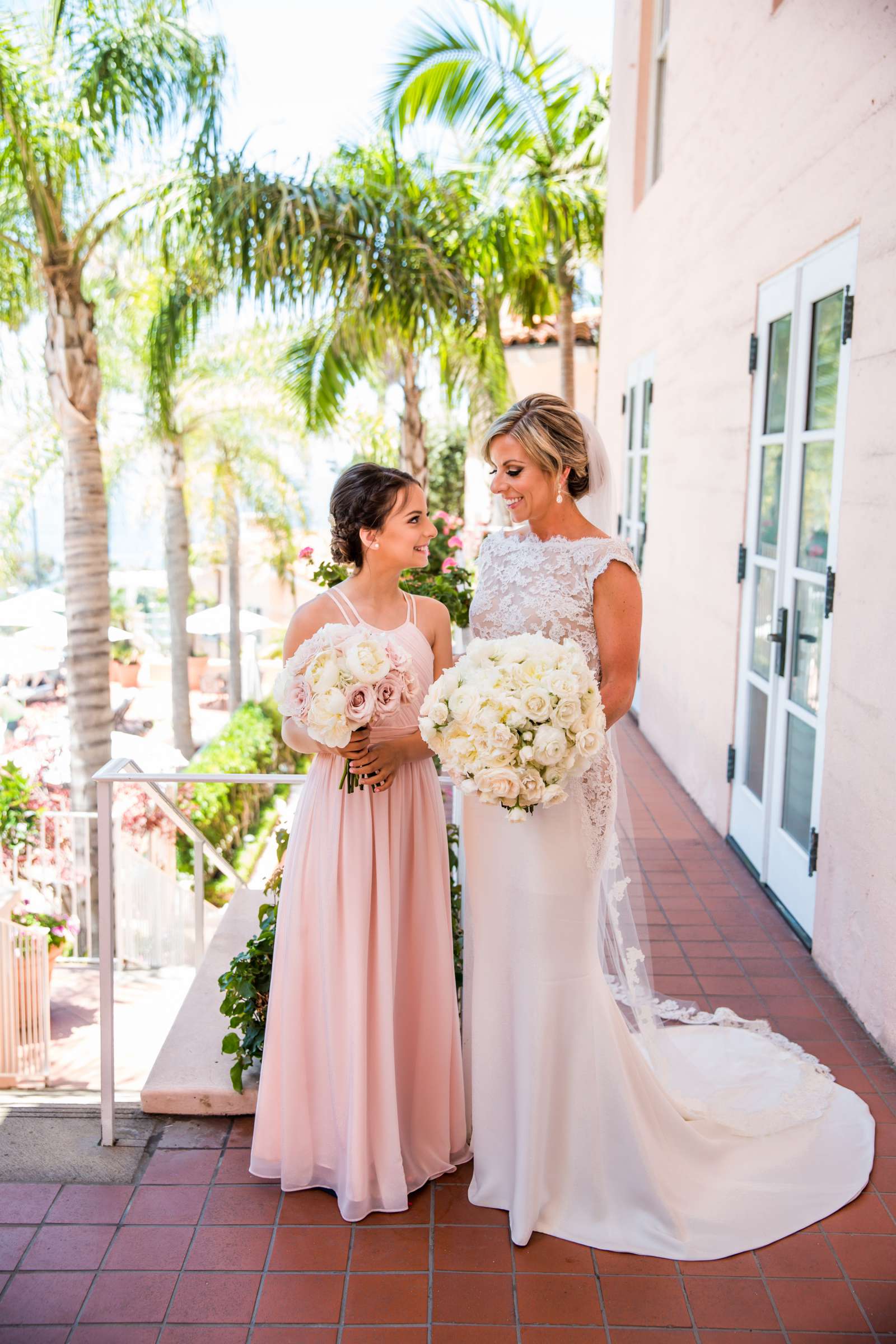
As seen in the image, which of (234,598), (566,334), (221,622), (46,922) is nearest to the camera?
(46,922)

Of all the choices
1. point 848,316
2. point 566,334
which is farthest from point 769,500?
point 566,334

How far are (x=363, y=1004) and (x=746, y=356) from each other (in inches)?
177

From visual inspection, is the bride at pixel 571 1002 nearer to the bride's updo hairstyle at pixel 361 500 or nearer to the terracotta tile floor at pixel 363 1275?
the terracotta tile floor at pixel 363 1275

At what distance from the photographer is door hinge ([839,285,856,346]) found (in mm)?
4246

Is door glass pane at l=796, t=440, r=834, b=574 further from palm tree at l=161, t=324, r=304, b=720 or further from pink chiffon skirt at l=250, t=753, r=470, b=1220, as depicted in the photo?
palm tree at l=161, t=324, r=304, b=720

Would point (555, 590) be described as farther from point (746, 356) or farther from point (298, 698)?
point (746, 356)

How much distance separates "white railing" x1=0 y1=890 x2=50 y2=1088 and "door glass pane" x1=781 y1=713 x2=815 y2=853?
4919mm

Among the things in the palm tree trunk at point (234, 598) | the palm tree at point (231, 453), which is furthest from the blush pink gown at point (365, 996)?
the palm tree trunk at point (234, 598)

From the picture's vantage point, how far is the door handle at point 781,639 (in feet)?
16.9

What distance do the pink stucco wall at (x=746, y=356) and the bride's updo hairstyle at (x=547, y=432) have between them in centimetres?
145

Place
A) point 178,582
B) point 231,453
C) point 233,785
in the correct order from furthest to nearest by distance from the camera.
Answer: point 231,453
point 178,582
point 233,785

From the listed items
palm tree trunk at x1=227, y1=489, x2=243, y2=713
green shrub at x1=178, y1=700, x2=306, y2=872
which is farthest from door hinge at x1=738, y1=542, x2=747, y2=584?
palm tree trunk at x1=227, y1=489, x2=243, y2=713

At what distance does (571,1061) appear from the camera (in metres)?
2.83

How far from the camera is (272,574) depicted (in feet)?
77.7
